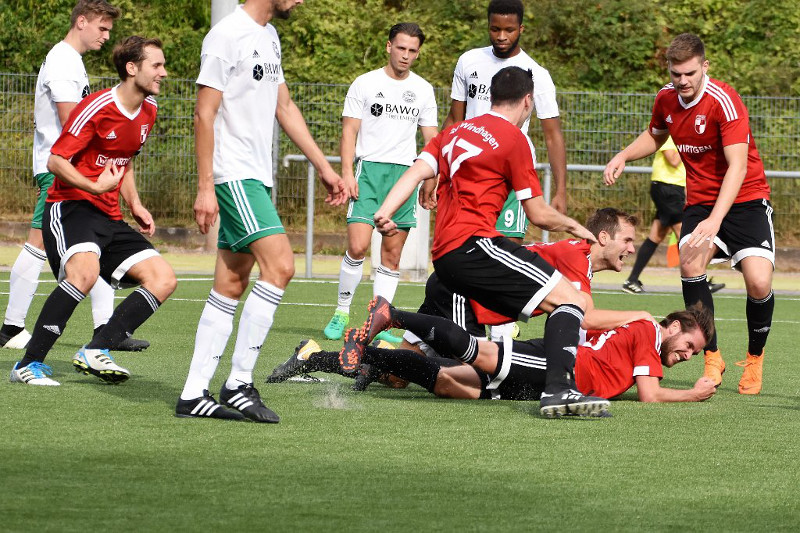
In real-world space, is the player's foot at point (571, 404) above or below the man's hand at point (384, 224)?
below

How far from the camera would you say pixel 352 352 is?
21.0ft

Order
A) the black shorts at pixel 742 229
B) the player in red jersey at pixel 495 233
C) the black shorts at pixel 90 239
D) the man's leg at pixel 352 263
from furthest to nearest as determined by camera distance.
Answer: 1. the man's leg at pixel 352 263
2. the black shorts at pixel 742 229
3. the black shorts at pixel 90 239
4. the player in red jersey at pixel 495 233

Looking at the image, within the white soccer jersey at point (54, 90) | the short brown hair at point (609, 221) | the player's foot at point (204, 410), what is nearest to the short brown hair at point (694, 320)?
the short brown hair at point (609, 221)

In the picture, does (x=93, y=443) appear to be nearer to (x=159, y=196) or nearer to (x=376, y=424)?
(x=376, y=424)

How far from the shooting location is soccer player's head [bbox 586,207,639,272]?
23.9 ft

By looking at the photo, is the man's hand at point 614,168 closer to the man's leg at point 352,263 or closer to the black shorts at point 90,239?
the man's leg at point 352,263

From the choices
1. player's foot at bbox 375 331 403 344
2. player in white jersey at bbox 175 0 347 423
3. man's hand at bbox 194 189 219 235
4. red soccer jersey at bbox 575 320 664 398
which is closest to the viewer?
man's hand at bbox 194 189 219 235

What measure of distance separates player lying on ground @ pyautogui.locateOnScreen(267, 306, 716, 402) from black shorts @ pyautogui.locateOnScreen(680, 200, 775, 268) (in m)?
0.93

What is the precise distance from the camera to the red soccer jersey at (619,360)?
6672 millimetres

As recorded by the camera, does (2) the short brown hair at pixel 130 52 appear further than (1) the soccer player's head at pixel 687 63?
No

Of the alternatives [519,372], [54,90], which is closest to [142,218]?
[54,90]

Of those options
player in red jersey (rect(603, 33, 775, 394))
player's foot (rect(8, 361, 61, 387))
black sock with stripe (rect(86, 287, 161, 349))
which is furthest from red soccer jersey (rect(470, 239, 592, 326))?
player's foot (rect(8, 361, 61, 387))

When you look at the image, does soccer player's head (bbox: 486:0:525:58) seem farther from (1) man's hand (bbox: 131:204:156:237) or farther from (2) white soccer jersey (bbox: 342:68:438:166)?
(1) man's hand (bbox: 131:204:156:237)

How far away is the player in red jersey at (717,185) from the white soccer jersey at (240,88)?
8.52ft
